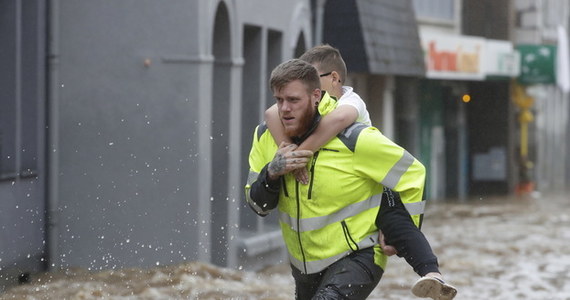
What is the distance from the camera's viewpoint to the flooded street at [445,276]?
10.5m

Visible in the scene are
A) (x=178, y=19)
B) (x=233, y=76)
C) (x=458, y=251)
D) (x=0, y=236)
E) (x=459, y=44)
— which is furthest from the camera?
(x=459, y=44)

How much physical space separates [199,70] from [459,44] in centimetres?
1574

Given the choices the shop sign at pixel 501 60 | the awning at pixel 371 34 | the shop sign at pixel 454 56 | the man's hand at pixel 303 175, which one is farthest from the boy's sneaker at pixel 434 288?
the shop sign at pixel 501 60

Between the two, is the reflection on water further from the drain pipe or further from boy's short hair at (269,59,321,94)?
boy's short hair at (269,59,321,94)

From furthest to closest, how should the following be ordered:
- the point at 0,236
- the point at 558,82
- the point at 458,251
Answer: the point at 558,82 → the point at 458,251 → the point at 0,236

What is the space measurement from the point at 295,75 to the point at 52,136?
6.47m

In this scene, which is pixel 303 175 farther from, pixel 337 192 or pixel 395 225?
pixel 395 225

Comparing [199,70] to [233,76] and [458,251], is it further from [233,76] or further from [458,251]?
[458,251]

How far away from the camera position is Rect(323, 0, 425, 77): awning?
1884 cm

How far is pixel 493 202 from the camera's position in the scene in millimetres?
27141

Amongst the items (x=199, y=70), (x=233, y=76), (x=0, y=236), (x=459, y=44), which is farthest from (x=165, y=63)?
(x=459, y=44)

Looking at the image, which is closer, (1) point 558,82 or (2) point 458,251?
(2) point 458,251

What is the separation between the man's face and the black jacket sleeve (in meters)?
0.22

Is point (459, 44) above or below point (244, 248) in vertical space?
above
